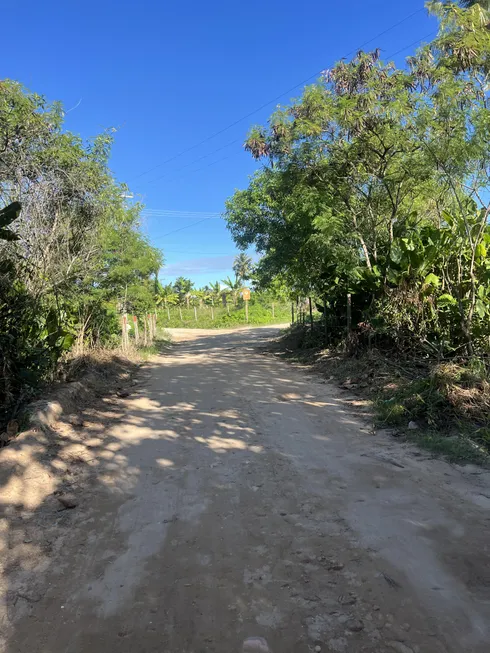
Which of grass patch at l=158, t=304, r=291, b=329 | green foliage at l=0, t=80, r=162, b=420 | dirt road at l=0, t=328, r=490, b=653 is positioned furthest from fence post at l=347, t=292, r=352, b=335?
grass patch at l=158, t=304, r=291, b=329

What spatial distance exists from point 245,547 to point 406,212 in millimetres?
10216

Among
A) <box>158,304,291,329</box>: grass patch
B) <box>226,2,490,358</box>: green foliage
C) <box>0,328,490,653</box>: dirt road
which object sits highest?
<box>226,2,490,358</box>: green foliage

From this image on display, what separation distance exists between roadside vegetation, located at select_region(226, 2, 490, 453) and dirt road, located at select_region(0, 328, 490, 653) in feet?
5.10

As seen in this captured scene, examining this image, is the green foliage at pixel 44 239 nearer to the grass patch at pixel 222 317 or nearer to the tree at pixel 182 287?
the grass patch at pixel 222 317

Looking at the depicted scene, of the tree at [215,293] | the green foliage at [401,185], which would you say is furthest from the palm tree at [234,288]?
the green foliage at [401,185]

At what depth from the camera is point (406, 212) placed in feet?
36.8

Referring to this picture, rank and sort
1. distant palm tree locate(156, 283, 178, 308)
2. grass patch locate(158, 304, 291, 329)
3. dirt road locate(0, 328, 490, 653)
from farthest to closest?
1. distant palm tree locate(156, 283, 178, 308)
2. grass patch locate(158, 304, 291, 329)
3. dirt road locate(0, 328, 490, 653)

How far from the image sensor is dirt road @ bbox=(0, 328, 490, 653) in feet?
7.52

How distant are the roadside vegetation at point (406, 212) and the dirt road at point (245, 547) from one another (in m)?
1.55

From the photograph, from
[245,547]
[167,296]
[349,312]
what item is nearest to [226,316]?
[167,296]

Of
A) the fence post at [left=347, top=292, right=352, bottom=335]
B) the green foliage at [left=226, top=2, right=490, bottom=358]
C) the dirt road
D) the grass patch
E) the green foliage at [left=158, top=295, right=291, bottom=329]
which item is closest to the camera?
the dirt road

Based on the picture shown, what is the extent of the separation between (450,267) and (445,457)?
462 centimetres

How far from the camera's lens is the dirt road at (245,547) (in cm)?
229

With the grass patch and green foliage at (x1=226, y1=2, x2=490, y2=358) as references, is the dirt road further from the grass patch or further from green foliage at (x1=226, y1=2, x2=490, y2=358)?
the grass patch
